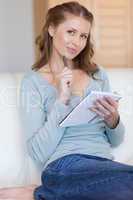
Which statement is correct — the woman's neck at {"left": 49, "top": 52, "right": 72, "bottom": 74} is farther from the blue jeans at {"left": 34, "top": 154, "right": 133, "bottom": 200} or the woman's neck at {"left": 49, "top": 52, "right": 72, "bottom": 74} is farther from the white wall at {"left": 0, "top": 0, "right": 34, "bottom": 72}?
the white wall at {"left": 0, "top": 0, "right": 34, "bottom": 72}

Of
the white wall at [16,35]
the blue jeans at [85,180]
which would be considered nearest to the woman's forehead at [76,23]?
the blue jeans at [85,180]

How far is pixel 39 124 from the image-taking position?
152cm

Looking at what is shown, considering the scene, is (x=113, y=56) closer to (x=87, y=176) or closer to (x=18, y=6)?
(x=18, y=6)

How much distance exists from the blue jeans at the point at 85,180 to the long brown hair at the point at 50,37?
391 millimetres

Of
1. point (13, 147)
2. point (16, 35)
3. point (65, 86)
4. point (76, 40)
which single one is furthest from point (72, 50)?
point (16, 35)

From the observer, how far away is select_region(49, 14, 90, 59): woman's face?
1583 mm

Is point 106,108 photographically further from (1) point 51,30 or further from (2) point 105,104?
(1) point 51,30

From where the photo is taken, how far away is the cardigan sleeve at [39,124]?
149cm

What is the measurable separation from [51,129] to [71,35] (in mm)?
349

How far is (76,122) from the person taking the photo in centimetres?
151

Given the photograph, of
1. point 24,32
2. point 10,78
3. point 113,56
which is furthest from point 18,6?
point 10,78

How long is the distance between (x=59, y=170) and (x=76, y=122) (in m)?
0.18

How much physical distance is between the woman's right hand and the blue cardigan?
0.02 m

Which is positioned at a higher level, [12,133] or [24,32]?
[24,32]
